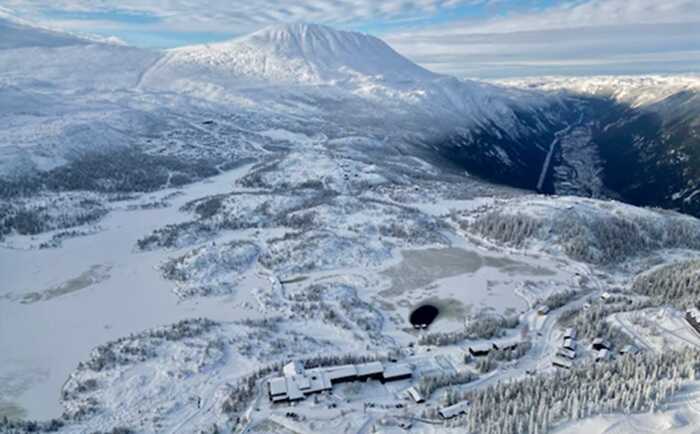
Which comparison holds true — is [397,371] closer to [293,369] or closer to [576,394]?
[293,369]

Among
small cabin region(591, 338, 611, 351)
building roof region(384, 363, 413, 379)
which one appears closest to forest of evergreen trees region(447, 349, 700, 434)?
small cabin region(591, 338, 611, 351)

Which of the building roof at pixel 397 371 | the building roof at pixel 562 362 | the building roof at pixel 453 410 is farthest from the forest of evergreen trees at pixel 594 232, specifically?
the building roof at pixel 453 410

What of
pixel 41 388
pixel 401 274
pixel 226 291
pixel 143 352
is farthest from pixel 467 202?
pixel 41 388

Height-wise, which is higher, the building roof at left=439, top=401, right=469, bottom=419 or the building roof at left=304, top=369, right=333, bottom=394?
the building roof at left=439, top=401, right=469, bottom=419

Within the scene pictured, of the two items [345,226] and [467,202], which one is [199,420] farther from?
[467,202]

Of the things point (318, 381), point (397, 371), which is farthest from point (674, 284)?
point (318, 381)

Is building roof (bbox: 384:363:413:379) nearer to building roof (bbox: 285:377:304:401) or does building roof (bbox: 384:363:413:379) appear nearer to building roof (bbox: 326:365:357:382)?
building roof (bbox: 326:365:357:382)

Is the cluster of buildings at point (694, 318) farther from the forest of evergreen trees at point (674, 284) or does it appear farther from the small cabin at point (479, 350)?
the small cabin at point (479, 350)
